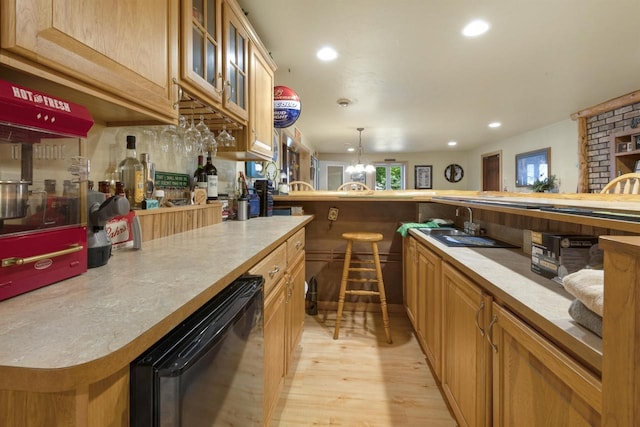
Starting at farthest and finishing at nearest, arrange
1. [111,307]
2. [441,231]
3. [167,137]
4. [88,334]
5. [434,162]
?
1. [434,162]
2. [441,231]
3. [167,137]
4. [111,307]
5. [88,334]

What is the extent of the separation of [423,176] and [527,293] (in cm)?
962

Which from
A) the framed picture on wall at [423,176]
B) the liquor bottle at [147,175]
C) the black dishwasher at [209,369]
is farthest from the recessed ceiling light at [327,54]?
the framed picture on wall at [423,176]

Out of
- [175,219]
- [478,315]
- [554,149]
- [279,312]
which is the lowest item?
[279,312]

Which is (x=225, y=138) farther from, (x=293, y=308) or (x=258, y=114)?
(x=293, y=308)

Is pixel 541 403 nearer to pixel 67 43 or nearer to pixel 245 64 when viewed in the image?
pixel 67 43

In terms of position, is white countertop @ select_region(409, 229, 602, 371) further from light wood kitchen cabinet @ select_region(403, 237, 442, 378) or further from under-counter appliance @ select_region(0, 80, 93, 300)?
under-counter appliance @ select_region(0, 80, 93, 300)

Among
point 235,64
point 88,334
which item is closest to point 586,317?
point 88,334

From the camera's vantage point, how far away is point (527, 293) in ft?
3.05

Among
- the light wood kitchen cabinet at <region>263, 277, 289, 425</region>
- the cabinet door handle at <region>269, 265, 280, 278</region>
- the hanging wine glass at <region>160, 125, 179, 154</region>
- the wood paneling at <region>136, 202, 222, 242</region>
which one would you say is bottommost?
the light wood kitchen cabinet at <region>263, 277, 289, 425</region>

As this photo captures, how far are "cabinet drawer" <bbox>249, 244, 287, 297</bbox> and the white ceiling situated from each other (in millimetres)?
1767

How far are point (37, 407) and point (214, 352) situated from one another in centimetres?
32

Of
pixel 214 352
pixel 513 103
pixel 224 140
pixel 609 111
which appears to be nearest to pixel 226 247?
pixel 214 352

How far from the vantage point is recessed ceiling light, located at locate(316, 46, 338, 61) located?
2.87m

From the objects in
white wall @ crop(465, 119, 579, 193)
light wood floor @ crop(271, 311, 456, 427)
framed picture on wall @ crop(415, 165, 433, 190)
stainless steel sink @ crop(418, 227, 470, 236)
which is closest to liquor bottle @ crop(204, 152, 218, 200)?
light wood floor @ crop(271, 311, 456, 427)
